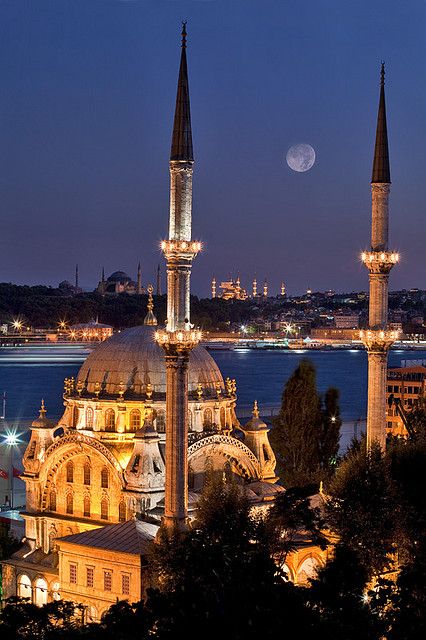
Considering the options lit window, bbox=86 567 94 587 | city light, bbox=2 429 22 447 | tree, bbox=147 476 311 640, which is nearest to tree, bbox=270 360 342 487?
city light, bbox=2 429 22 447

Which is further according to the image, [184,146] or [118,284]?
[118,284]

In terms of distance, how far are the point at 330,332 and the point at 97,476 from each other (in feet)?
567

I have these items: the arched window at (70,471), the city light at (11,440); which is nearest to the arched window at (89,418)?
the arched window at (70,471)

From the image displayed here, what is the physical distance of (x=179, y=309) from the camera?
2333 centimetres

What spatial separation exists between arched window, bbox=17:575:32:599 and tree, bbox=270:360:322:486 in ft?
45.6

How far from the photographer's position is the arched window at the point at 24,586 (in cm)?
2667

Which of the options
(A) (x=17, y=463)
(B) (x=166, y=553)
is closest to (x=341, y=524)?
(B) (x=166, y=553)

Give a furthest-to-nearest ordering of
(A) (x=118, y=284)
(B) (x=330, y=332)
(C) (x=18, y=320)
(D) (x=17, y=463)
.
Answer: (B) (x=330, y=332) → (A) (x=118, y=284) → (C) (x=18, y=320) → (D) (x=17, y=463)

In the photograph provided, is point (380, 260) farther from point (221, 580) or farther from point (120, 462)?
point (221, 580)

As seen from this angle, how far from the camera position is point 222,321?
167500 millimetres

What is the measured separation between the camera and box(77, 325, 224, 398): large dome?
92.1ft

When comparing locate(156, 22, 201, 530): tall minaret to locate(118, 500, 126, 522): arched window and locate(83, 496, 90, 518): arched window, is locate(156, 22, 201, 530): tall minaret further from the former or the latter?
locate(83, 496, 90, 518): arched window

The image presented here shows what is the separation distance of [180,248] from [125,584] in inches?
261

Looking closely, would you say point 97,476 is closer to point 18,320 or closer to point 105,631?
point 105,631
